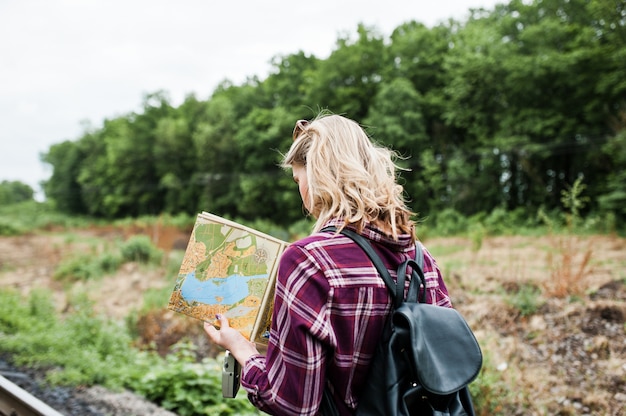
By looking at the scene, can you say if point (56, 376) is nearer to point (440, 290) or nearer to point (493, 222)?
point (440, 290)

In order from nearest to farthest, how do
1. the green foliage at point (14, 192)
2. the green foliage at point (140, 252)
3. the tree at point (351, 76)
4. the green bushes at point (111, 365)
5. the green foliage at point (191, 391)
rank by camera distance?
the green foliage at point (191, 391)
the green bushes at point (111, 365)
the green foliage at point (140, 252)
the tree at point (351, 76)
the green foliage at point (14, 192)

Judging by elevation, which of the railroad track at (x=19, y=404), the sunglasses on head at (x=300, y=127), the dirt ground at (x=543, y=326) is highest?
the sunglasses on head at (x=300, y=127)

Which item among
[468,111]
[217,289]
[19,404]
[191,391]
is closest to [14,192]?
[468,111]

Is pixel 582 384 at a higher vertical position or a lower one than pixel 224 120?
lower

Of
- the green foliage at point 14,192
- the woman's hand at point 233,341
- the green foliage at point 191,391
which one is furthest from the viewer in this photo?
the green foliage at point 14,192

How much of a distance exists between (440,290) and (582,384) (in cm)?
438

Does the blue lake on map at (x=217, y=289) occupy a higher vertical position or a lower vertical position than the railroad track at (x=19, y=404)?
higher

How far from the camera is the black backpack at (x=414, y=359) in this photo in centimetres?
132

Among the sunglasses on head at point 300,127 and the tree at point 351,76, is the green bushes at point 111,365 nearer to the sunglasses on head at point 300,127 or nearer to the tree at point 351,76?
the sunglasses on head at point 300,127

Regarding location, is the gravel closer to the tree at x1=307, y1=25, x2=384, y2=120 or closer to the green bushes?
the green bushes

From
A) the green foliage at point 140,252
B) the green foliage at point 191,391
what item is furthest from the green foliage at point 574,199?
the green foliage at point 140,252

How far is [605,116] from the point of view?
2303cm

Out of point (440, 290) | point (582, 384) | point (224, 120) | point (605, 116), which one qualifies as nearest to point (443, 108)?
point (605, 116)

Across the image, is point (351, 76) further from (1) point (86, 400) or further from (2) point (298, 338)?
(2) point (298, 338)
